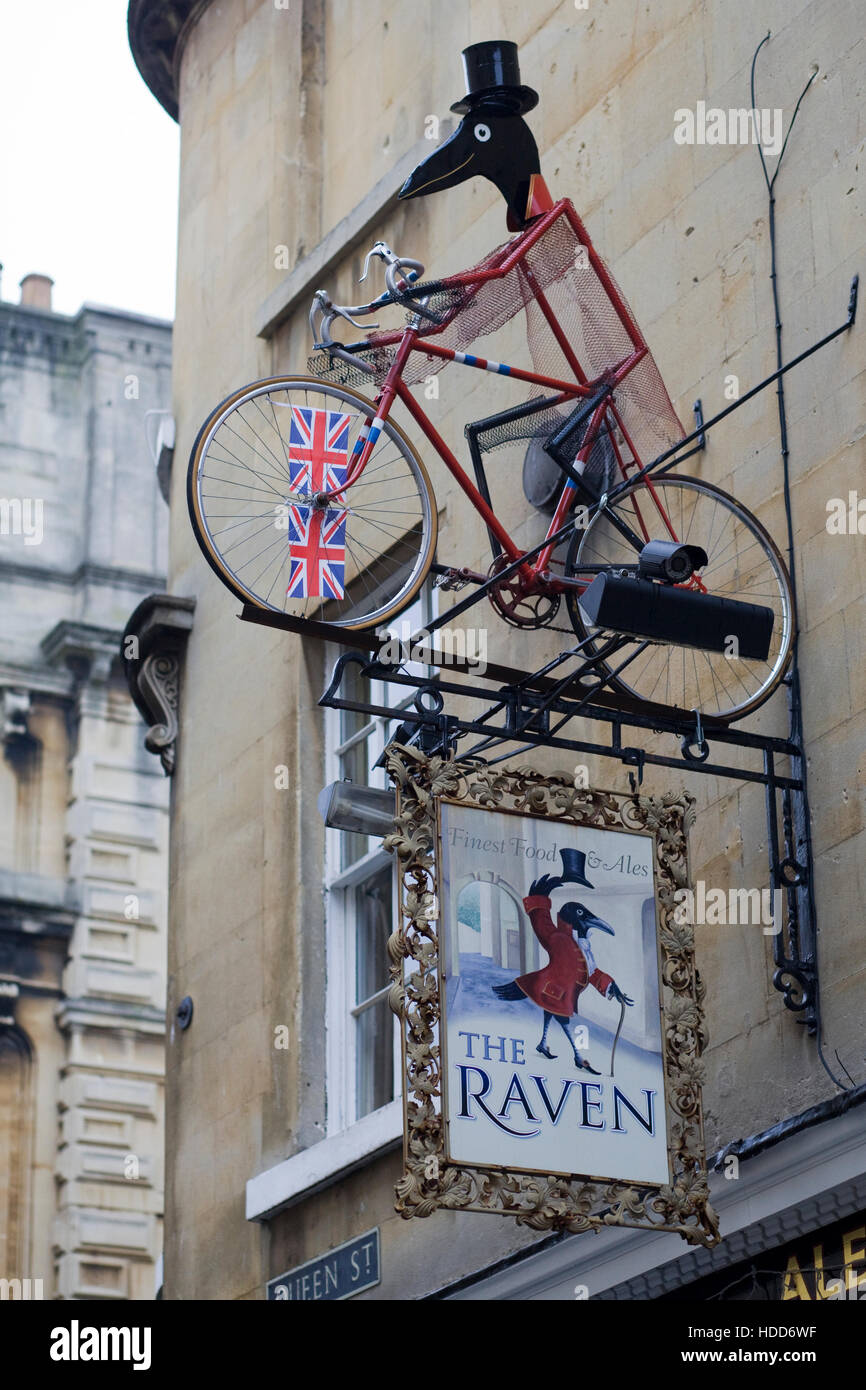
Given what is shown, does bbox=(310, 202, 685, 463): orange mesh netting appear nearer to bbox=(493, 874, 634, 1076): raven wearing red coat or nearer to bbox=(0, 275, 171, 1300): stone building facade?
bbox=(493, 874, 634, 1076): raven wearing red coat

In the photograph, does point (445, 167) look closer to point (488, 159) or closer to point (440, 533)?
point (488, 159)

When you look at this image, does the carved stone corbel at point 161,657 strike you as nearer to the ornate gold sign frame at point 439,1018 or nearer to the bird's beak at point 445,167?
the bird's beak at point 445,167

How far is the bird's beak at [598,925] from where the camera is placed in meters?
8.45

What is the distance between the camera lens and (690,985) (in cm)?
851

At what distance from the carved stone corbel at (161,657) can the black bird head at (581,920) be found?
6.38 meters

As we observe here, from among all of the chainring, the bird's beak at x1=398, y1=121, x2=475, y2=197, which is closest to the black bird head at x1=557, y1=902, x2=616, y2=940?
the chainring

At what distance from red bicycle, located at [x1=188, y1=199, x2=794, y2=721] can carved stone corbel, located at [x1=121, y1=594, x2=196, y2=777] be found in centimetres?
393

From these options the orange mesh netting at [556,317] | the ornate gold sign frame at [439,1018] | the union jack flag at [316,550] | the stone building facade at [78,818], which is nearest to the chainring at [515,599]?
the union jack flag at [316,550]

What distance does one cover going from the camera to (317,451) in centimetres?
962

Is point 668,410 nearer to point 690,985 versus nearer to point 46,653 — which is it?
point 690,985

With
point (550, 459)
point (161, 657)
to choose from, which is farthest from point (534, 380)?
point (161, 657)

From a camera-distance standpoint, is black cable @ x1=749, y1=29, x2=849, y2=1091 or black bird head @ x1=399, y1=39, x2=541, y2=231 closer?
black cable @ x1=749, y1=29, x2=849, y2=1091

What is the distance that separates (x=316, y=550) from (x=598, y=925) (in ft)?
6.64

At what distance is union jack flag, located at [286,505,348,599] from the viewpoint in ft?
31.1
